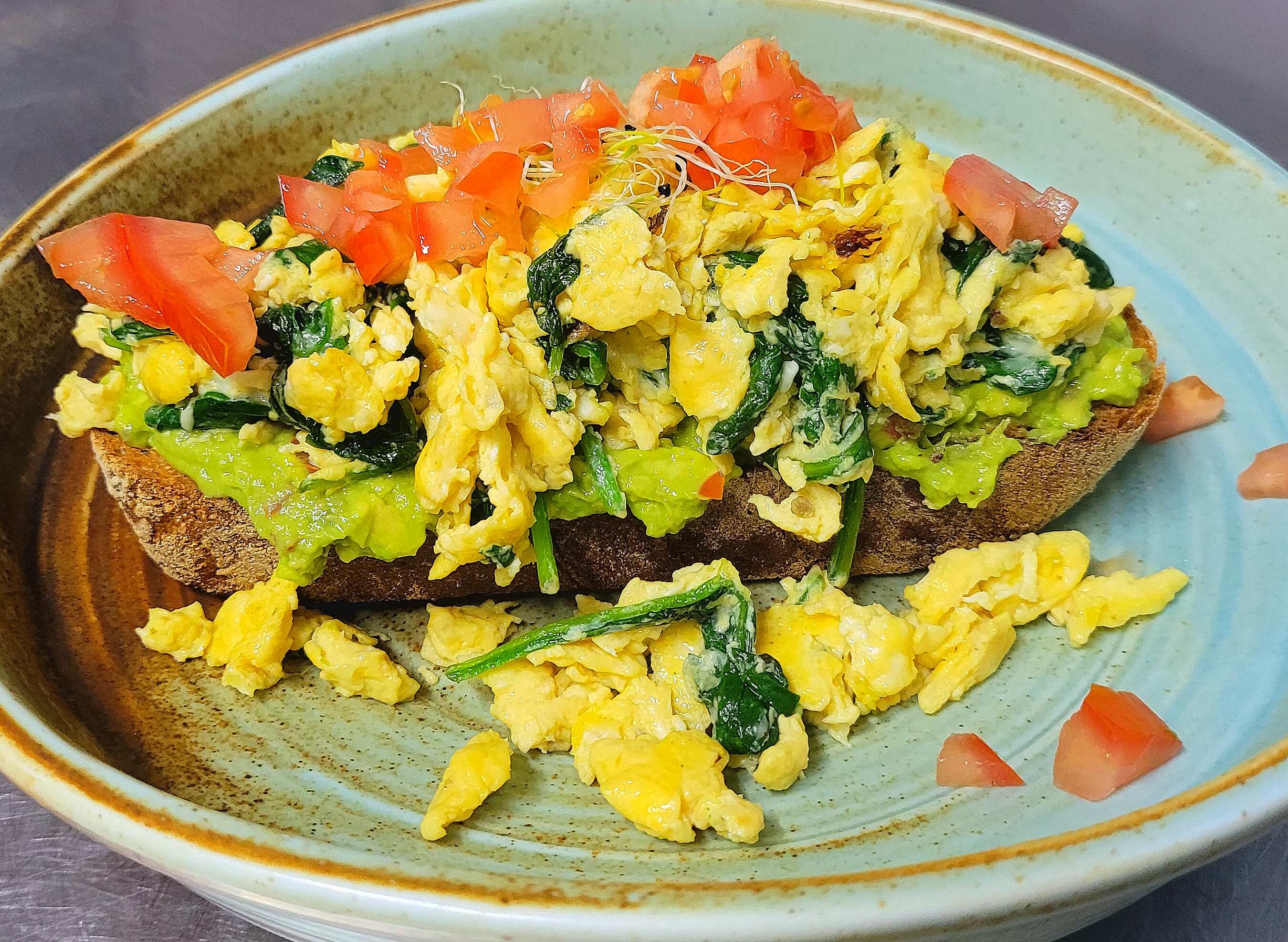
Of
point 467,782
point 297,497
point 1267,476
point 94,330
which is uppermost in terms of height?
point 94,330

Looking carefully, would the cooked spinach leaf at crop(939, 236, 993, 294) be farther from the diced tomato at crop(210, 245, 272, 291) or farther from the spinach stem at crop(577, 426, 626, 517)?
the diced tomato at crop(210, 245, 272, 291)

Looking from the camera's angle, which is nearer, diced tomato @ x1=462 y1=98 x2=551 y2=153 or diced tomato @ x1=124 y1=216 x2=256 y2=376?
diced tomato @ x1=124 y1=216 x2=256 y2=376

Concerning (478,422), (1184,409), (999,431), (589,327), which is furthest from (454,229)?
(1184,409)

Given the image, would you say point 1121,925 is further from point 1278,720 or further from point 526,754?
point 526,754

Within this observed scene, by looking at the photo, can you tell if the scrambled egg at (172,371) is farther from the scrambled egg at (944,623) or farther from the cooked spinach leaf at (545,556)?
the scrambled egg at (944,623)

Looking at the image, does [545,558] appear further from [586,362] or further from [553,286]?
[553,286]

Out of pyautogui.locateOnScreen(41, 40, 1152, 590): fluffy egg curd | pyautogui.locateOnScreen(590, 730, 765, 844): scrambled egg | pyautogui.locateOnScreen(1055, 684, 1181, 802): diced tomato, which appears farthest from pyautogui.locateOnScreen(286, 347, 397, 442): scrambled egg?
pyautogui.locateOnScreen(1055, 684, 1181, 802): diced tomato

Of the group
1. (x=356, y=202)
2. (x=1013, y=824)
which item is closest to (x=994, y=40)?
(x=356, y=202)
